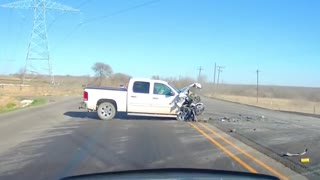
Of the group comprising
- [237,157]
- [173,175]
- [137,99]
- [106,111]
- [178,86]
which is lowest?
[237,157]

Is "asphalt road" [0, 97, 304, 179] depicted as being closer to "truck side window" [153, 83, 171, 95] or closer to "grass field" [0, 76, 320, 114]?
"truck side window" [153, 83, 171, 95]

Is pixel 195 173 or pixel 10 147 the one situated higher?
pixel 195 173

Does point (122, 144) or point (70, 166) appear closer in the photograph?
point (70, 166)

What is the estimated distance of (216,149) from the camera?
1327 centimetres

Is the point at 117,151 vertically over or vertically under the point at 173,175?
under

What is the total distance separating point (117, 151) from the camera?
491 inches

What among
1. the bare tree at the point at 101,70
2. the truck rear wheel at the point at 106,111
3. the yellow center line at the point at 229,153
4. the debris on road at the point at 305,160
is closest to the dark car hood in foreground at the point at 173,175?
→ the yellow center line at the point at 229,153

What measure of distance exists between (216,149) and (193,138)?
2.68m

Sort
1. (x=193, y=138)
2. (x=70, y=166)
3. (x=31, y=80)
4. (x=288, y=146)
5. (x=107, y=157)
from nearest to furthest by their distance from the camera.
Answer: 1. (x=70, y=166)
2. (x=107, y=157)
3. (x=288, y=146)
4. (x=193, y=138)
5. (x=31, y=80)

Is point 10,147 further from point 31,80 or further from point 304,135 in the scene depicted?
point 31,80

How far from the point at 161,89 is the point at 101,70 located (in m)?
89.5

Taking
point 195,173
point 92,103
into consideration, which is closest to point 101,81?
point 92,103

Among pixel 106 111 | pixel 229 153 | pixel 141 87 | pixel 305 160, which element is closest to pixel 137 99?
pixel 141 87

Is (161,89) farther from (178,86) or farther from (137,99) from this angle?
(178,86)
